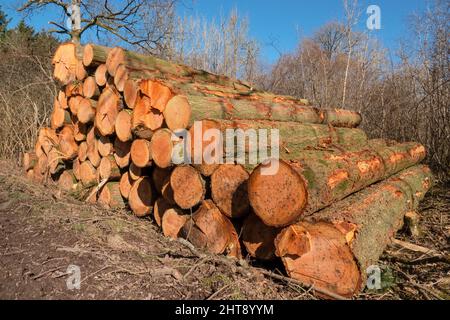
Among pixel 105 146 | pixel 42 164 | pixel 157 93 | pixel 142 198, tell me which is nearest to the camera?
pixel 157 93

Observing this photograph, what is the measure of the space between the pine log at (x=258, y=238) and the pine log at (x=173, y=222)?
0.58 metres

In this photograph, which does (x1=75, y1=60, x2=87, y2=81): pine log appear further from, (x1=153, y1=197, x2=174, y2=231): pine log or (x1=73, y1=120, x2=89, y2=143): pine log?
(x1=153, y1=197, x2=174, y2=231): pine log

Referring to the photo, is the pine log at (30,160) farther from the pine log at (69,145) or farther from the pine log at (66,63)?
the pine log at (66,63)

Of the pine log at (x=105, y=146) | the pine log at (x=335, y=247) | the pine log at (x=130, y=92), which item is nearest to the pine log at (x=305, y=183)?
the pine log at (x=335, y=247)

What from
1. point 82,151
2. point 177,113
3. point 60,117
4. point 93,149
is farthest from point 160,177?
point 60,117

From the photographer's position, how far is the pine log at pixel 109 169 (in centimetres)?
401

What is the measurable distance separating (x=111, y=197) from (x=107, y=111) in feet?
3.25

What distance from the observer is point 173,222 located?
3199 millimetres

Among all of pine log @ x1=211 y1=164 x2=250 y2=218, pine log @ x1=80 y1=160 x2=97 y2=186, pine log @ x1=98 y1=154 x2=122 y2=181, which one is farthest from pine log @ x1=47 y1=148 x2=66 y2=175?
pine log @ x1=211 y1=164 x2=250 y2=218

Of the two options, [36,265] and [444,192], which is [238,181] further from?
[444,192]

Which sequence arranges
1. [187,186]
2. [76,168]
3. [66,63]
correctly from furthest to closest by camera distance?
[66,63] < [76,168] < [187,186]

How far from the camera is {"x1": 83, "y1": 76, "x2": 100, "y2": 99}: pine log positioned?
429cm

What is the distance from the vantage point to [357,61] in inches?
359

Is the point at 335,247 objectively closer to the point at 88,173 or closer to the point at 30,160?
the point at 88,173
